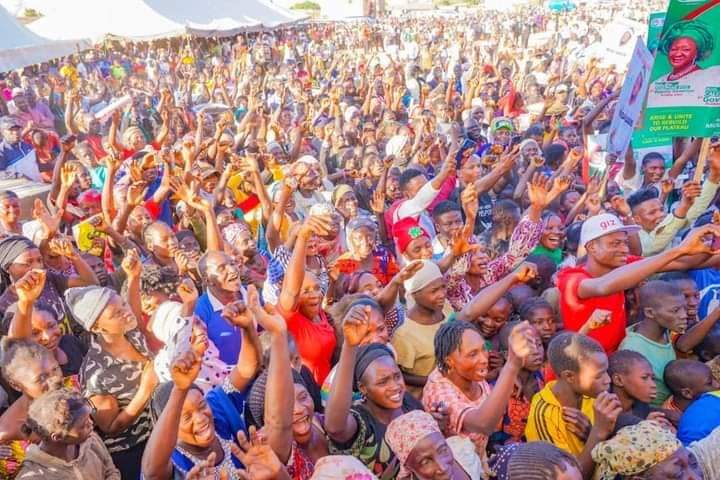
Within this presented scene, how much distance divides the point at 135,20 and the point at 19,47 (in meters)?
6.88

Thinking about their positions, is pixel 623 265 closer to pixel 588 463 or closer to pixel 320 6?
pixel 588 463

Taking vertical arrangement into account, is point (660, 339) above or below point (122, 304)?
below

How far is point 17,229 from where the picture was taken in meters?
4.27

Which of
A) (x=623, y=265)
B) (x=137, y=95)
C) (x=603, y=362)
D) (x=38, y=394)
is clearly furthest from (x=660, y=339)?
(x=137, y=95)

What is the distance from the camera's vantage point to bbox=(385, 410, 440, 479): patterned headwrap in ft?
7.58

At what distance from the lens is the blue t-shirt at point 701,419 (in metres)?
2.54

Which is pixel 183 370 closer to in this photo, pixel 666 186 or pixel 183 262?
pixel 183 262

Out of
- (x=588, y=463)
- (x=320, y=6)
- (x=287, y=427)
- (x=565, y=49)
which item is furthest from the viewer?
(x=320, y=6)

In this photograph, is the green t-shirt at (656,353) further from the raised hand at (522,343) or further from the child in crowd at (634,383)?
the raised hand at (522,343)

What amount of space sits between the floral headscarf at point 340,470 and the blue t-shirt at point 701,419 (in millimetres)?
1290

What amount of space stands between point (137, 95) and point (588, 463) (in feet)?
29.4

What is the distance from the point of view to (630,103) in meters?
4.97

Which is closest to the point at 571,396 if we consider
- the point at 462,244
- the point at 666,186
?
the point at 462,244

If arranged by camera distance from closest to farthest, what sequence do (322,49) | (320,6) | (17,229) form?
(17,229) → (322,49) → (320,6)
